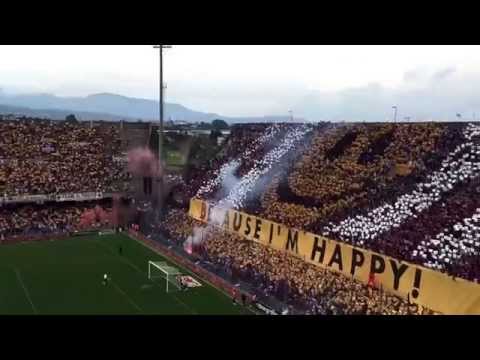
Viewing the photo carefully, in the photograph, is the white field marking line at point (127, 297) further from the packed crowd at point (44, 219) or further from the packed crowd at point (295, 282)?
the packed crowd at point (44, 219)

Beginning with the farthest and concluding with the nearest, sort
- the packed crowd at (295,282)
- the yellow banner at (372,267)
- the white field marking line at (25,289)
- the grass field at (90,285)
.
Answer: the white field marking line at (25,289)
the grass field at (90,285)
the packed crowd at (295,282)
the yellow banner at (372,267)

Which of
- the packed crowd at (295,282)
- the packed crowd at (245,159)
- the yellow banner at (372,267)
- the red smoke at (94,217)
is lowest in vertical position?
the red smoke at (94,217)

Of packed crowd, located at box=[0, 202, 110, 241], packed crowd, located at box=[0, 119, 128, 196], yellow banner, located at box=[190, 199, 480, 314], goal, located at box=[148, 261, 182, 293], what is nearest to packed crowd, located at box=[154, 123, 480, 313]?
yellow banner, located at box=[190, 199, 480, 314]

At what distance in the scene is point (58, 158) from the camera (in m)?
46.3

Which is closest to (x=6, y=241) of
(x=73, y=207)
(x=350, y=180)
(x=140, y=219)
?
(x=73, y=207)

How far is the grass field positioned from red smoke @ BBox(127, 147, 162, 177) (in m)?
11.2

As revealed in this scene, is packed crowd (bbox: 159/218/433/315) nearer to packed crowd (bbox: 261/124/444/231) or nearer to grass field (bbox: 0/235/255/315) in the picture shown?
grass field (bbox: 0/235/255/315)

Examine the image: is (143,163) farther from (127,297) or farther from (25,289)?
(127,297)

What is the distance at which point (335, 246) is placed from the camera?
896 inches

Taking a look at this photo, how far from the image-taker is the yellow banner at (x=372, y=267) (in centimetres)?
1728

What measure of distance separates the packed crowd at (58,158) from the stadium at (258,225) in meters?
0.16

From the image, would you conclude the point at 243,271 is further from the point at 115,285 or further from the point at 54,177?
the point at 54,177

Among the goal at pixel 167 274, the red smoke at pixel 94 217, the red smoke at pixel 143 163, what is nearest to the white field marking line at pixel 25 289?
the goal at pixel 167 274
